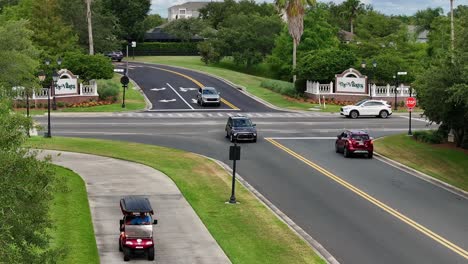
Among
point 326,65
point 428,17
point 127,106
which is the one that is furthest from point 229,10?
point 127,106

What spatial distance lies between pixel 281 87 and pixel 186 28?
57.6m

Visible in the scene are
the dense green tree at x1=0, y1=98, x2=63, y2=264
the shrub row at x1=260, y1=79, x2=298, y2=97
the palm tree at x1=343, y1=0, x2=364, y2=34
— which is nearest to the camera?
the dense green tree at x1=0, y1=98, x2=63, y2=264

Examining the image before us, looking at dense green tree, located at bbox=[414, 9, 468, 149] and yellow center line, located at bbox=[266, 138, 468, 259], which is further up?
dense green tree, located at bbox=[414, 9, 468, 149]

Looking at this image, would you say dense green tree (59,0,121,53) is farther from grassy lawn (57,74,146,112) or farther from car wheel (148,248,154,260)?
car wheel (148,248,154,260)

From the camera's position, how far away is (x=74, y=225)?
23.7 m

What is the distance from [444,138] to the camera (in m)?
46.4

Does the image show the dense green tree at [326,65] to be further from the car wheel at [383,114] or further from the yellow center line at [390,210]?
the yellow center line at [390,210]

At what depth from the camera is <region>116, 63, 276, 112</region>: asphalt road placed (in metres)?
67.4

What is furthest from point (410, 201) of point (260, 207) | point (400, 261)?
point (400, 261)

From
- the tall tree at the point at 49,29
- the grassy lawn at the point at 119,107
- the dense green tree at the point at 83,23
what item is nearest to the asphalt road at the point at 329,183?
the grassy lawn at the point at 119,107

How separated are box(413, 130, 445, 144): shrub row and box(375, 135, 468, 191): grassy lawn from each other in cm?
45

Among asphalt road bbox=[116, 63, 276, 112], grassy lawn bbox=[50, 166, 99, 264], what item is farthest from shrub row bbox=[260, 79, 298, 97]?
grassy lawn bbox=[50, 166, 99, 264]

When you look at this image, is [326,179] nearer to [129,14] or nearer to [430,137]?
[430,137]

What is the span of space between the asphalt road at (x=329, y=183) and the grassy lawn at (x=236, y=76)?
440 inches
